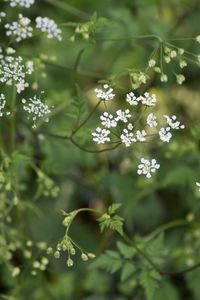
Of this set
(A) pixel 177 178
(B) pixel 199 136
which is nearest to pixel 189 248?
(A) pixel 177 178

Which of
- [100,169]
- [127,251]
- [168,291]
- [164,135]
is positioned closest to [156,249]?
[127,251]

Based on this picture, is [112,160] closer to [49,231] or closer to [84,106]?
[49,231]

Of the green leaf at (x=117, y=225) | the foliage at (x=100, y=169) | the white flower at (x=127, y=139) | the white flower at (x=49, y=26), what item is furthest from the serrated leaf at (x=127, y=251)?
A: the white flower at (x=49, y=26)

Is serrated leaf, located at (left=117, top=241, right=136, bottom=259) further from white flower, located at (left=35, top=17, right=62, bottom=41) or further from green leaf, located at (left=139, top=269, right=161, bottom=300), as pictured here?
white flower, located at (left=35, top=17, right=62, bottom=41)

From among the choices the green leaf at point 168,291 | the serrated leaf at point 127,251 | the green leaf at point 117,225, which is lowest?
the green leaf at point 168,291

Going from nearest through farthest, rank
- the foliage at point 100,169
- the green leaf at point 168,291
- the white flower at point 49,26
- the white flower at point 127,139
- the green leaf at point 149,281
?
the white flower at point 127,139 < the white flower at point 49,26 < the green leaf at point 149,281 < the foliage at point 100,169 < the green leaf at point 168,291

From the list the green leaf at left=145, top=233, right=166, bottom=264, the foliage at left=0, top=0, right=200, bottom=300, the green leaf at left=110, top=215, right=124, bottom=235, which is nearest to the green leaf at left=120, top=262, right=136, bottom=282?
the foliage at left=0, top=0, right=200, bottom=300

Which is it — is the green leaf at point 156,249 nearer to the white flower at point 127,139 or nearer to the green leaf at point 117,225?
the green leaf at point 117,225

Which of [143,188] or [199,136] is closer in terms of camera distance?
[199,136]

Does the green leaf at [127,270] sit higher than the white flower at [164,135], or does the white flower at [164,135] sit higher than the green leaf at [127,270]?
the white flower at [164,135]
